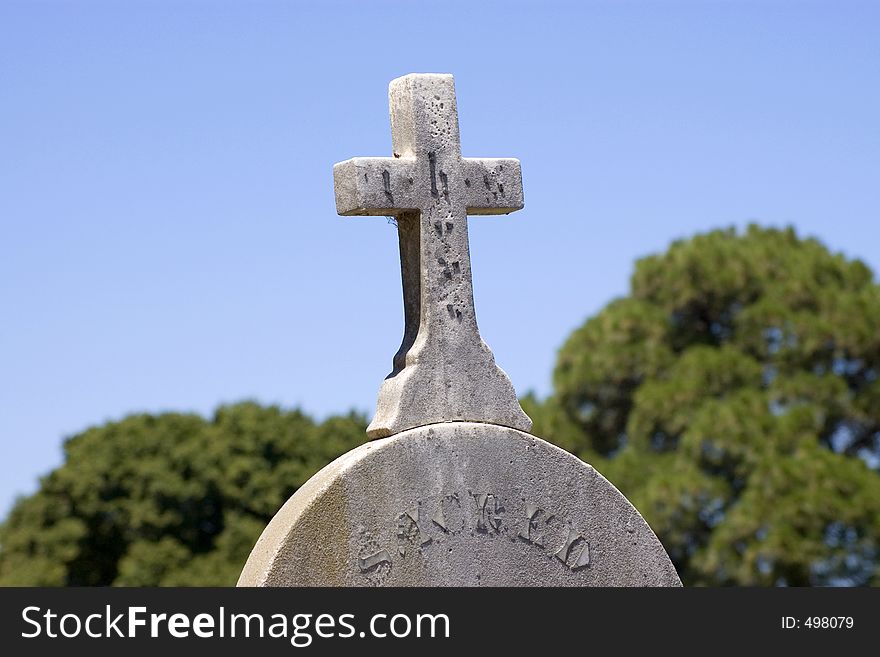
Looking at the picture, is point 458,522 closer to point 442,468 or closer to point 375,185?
point 442,468

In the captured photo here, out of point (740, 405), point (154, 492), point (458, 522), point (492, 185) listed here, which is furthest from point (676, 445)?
point (458, 522)

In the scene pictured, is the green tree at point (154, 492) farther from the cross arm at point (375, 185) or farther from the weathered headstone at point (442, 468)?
the cross arm at point (375, 185)

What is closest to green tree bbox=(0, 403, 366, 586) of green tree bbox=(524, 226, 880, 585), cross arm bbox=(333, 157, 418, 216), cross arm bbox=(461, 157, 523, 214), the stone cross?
green tree bbox=(524, 226, 880, 585)

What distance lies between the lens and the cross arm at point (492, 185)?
7.90m

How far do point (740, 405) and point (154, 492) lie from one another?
30.9 ft

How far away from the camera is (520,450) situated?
773 cm

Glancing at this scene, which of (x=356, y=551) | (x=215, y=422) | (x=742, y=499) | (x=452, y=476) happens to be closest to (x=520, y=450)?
(x=452, y=476)

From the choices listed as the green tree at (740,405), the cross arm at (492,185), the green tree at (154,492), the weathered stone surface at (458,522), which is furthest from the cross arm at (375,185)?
the green tree at (154,492)

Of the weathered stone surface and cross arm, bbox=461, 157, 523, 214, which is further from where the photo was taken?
cross arm, bbox=461, 157, 523, 214

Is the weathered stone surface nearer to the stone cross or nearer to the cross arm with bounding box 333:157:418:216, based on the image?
the stone cross

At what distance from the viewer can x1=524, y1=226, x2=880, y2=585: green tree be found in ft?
75.0

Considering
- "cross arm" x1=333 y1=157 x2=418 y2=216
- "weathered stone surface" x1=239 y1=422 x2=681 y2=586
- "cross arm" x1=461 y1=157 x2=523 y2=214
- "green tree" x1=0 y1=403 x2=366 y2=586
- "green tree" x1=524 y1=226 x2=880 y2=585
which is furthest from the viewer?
"green tree" x1=0 y1=403 x2=366 y2=586
